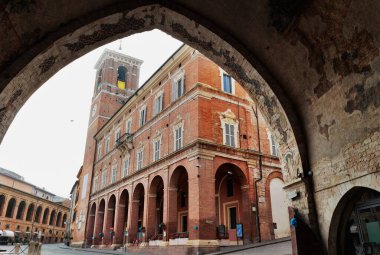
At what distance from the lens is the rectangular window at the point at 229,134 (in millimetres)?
19509

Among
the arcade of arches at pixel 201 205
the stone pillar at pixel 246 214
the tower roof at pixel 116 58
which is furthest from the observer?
the tower roof at pixel 116 58

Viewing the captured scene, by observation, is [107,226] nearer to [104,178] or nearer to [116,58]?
[104,178]

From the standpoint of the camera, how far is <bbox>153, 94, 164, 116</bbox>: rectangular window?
2367cm

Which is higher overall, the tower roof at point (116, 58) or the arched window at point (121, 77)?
the tower roof at point (116, 58)

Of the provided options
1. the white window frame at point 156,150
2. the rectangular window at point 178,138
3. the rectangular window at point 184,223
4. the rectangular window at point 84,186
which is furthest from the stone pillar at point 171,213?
the rectangular window at point 84,186

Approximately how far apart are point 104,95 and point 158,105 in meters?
19.4

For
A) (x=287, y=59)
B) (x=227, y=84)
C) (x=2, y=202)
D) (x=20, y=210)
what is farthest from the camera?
(x=20, y=210)

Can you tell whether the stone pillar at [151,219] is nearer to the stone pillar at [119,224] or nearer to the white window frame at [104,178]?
the stone pillar at [119,224]

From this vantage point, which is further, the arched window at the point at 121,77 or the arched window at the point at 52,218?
the arched window at the point at 52,218

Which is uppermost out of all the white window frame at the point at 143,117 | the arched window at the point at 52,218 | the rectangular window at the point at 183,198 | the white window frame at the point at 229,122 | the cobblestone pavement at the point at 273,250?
the white window frame at the point at 143,117

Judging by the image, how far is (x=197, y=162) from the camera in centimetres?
1745

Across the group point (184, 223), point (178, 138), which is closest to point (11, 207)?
point (184, 223)

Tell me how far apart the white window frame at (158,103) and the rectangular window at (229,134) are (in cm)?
596

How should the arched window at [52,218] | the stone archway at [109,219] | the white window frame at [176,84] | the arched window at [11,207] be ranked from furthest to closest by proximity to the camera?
1. the arched window at [52,218]
2. the arched window at [11,207]
3. the stone archway at [109,219]
4. the white window frame at [176,84]
